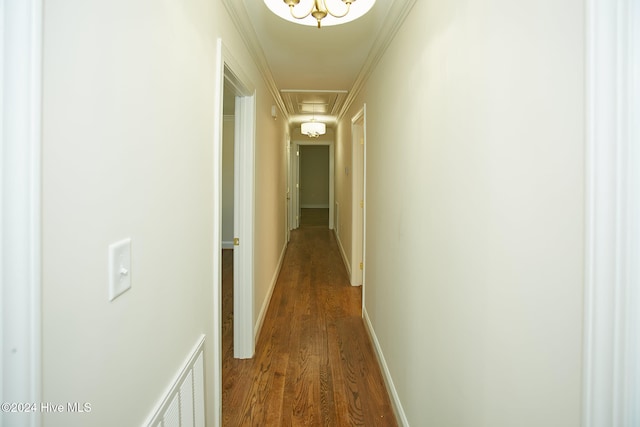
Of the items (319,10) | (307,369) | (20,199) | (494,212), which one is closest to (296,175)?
(307,369)

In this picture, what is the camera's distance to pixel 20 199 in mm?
470

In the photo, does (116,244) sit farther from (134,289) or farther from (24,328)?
(24,328)

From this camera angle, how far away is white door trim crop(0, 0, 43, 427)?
45cm

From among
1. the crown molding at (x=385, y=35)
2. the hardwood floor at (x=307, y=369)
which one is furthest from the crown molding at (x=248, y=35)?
the hardwood floor at (x=307, y=369)

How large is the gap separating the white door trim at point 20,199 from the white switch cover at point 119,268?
0.23 meters

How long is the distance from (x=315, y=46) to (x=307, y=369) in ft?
8.12

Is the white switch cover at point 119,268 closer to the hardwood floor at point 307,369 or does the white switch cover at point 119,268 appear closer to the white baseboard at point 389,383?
the hardwood floor at point 307,369

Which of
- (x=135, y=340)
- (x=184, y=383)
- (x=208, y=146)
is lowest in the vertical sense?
(x=184, y=383)

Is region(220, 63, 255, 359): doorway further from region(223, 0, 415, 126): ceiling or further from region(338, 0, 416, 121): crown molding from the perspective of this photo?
region(338, 0, 416, 121): crown molding

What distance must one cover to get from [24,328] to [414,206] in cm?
143

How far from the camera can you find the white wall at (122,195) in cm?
58

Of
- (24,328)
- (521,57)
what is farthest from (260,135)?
(24,328)

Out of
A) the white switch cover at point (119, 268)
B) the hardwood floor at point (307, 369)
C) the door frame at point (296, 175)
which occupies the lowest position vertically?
the hardwood floor at point (307, 369)

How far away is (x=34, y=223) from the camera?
492mm
